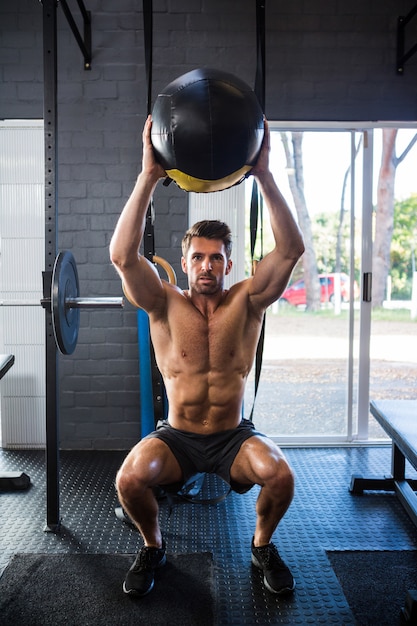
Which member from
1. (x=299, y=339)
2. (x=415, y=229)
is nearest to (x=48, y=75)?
(x=415, y=229)

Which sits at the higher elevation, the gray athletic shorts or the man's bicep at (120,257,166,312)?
→ the man's bicep at (120,257,166,312)

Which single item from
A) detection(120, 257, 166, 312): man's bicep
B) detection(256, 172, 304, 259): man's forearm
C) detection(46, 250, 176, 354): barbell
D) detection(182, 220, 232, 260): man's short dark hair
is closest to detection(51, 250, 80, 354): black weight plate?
detection(46, 250, 176, 354): barbell

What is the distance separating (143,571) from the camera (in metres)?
2.15

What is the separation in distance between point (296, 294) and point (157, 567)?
2212 mm

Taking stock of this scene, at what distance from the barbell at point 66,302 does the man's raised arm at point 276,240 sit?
0.48m

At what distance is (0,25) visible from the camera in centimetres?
353

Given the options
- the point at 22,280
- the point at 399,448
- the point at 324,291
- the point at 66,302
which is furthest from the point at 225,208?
the point at 399,448

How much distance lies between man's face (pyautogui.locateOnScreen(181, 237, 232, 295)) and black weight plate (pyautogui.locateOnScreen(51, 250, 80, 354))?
57cm

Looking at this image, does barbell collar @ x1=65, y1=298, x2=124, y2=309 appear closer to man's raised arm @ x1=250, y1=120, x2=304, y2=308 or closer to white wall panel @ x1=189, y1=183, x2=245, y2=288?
man's raised arm @ x1=250, y1=120, x2=304, y2=308

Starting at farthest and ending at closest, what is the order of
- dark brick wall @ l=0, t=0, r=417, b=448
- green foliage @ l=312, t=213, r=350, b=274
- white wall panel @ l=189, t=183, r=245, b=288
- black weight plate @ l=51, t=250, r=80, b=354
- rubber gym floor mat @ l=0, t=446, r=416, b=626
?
1. green foliage @ l=312, t=213, r=350, b=274
2. white wall panel @ l=189, t=183, r=245, b=288
3. dark brick wall @ l=0, t=0, r=417, b=448
4. black weight plate @ l=51, t=250, r=80, b=354
5. rubber gym floor mat @ l=0, t=446, r=416, b=626

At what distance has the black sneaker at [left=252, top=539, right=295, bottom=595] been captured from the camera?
2109 mm

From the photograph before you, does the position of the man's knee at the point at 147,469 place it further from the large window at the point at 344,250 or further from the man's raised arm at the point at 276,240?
the large window at the point at 344,250

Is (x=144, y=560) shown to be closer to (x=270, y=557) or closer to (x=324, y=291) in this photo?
(x=270, y=557)

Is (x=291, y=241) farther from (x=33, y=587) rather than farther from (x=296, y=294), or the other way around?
(x=296, y=294)
